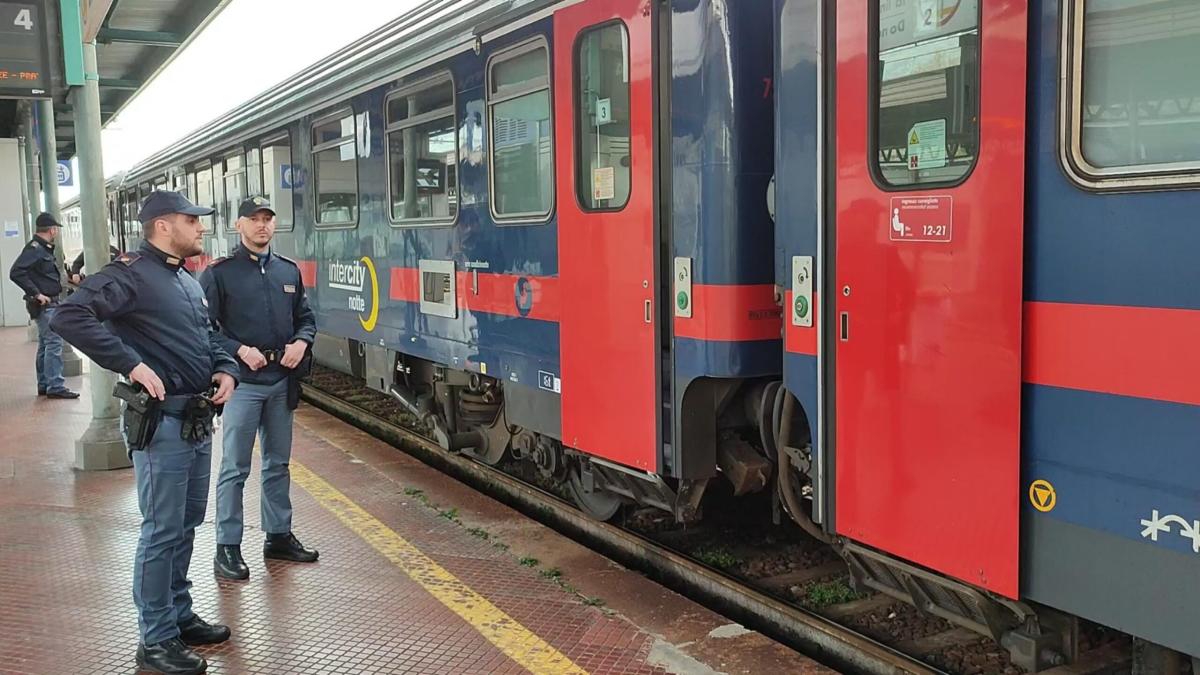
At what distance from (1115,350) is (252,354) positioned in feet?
12.5

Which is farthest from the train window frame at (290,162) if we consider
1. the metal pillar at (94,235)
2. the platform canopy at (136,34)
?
the metal pillar at (94,235)

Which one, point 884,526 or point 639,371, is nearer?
point 884,526

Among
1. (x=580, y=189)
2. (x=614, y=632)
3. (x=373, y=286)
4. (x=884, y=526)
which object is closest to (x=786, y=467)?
(x=884, y=526)

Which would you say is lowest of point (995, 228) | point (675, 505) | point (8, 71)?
point (675, 505)

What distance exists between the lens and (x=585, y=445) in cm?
526

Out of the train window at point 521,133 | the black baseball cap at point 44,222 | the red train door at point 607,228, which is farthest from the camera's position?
the black baseball cap at point 44,222

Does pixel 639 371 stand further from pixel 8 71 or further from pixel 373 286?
pixel 8 71

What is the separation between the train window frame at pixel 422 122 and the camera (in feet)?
21.1

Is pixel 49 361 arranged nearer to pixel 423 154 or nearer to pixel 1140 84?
pixel 423 154

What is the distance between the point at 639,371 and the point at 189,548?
2128mm

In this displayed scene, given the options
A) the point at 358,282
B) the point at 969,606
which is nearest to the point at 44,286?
the point at 358,282

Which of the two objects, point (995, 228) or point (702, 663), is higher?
point (995, 228)

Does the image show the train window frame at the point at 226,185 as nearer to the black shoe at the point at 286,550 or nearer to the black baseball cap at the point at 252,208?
the black baseball cap at the point at 252,208

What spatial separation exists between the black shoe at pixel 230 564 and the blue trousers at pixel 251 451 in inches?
1.7
